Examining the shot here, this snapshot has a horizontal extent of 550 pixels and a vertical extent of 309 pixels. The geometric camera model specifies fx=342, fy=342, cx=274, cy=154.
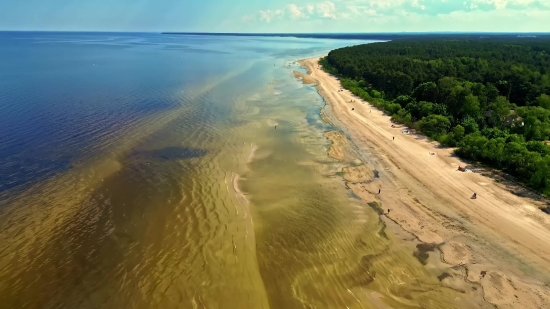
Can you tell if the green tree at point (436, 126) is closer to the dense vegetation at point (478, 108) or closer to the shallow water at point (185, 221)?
the dense vegetation at point (478, 108)

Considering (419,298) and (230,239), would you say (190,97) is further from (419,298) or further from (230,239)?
(419,298)

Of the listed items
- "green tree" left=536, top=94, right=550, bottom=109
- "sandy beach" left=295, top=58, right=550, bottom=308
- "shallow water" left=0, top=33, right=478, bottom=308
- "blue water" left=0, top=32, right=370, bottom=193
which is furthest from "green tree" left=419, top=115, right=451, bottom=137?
"blue water" left=0, top=32, right=370, bottom=193

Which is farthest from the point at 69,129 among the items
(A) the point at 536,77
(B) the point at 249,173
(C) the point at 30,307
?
(A) the point at 536,77

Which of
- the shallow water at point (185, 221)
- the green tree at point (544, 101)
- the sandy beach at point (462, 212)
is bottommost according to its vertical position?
the sandy beach at point (462, 212)

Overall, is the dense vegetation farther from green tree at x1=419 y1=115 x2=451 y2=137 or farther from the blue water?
the blue water

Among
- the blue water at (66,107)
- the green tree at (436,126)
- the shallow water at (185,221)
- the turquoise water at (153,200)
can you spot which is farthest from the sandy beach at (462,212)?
the blue water at (66,107)

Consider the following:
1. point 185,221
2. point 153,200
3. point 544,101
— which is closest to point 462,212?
point 185,221
